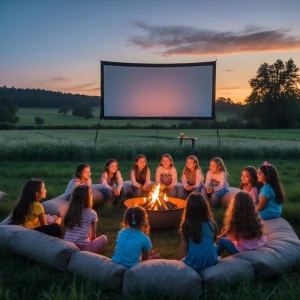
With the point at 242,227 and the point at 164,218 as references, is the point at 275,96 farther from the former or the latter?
the point at 242,227

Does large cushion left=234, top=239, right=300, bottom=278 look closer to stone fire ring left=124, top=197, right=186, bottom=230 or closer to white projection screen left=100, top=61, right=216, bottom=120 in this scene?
stone fire ring left=124, top=197, right=186, bottom=230

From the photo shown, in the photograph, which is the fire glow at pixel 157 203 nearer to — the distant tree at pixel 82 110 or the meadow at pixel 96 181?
the meadow at pixel 96 181

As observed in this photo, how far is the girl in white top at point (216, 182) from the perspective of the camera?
311 inches

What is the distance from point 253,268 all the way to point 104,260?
5.05ft

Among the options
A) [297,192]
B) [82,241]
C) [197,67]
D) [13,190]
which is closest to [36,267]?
[82,241]

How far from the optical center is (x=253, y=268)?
4516 mm

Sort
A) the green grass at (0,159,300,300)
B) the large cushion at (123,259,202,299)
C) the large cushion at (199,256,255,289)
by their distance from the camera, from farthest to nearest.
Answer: the large cushion at (199,256,255,289) → the large cushion at (123,259,202,299) → the green grass at (0,159,300,300)

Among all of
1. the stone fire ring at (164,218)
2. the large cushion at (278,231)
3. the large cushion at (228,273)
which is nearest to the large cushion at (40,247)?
the large cushion at (228,273)

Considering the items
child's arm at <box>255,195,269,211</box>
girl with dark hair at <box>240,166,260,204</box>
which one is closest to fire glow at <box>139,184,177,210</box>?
girl with dark hair at <box>240,166,260,204</box>

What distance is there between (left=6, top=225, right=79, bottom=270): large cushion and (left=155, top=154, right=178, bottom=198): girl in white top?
3557mm

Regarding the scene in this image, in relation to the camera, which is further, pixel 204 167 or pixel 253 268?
pixel 204 167

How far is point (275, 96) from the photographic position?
134 ft

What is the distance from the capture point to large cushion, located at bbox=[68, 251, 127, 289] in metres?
4.30

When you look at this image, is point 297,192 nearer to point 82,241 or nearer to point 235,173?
point 235,173
